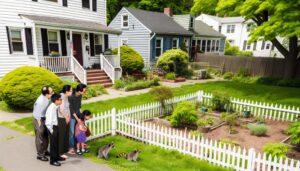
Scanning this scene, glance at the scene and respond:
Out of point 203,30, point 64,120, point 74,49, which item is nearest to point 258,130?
point 64,120

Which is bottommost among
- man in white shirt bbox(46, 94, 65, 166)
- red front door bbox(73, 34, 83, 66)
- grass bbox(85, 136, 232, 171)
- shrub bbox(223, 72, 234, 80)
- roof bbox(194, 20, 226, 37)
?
grass bbox(85, 136, 232, 171)

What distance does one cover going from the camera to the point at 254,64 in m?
22.4

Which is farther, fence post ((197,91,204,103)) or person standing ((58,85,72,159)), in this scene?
fence post ((197,91,204,103))

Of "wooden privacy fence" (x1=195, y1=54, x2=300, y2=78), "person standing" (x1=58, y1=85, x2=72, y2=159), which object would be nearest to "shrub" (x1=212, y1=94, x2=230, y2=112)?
"person standing" (x1=58, y1=85, x2=72, y2=159)

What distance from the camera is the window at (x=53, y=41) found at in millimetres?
15133

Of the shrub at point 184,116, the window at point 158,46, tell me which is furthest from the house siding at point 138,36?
the shrub at point 184,116

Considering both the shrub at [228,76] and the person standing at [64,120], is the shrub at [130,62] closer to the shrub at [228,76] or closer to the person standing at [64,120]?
the shrub at [228,76]

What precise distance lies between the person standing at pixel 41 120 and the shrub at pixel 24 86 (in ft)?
15.9

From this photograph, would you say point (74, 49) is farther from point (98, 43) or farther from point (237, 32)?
point (237, 32)

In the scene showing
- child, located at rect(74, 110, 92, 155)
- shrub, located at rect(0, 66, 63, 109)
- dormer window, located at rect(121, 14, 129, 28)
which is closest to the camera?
child, located at rect(74, 110, 92, 155)

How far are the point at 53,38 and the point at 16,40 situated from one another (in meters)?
2.28

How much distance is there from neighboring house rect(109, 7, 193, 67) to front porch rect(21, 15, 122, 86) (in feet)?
20.4

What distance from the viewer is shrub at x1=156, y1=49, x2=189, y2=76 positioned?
20.0 metres

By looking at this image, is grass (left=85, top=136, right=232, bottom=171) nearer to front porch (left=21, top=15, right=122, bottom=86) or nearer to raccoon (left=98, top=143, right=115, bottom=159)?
raccoon (left=98, top=143, right=115, bottom=159)
